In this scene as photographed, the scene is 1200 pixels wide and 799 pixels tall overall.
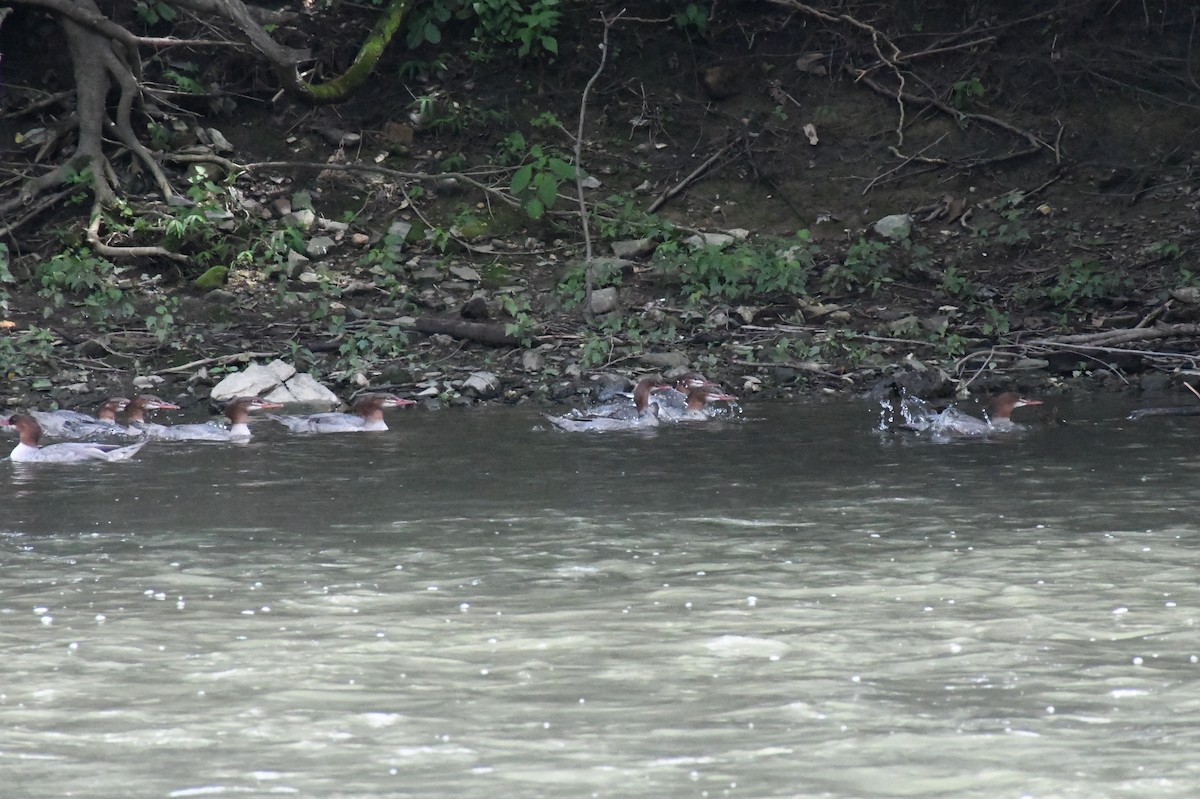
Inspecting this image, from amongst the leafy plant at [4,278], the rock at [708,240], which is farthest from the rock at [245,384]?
the rock at [708,240]

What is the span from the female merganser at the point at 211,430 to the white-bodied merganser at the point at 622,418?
245cm

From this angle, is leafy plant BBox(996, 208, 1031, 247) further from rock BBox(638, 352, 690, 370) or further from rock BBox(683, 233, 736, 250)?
rock BBox(638, 352, 690, 370)

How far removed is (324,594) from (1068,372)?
1032 centimetres

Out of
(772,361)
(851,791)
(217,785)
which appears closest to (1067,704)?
(851,791)

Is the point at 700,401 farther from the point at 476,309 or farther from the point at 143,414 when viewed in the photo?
the point at 143,414

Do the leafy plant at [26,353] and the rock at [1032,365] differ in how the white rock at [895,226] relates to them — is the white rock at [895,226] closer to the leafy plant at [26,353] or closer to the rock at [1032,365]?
the rock at [1032,365]

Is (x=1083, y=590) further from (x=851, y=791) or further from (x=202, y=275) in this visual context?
(x=202, y=275)

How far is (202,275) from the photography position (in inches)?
702

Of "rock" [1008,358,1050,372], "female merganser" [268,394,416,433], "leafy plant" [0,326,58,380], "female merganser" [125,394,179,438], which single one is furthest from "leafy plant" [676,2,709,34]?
"female merganser" [125,394,179,438]

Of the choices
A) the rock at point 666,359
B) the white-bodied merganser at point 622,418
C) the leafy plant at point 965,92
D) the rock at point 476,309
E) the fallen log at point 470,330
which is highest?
the leafy plant at point 965,92

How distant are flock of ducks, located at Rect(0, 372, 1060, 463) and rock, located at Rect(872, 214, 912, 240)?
16.8 feet

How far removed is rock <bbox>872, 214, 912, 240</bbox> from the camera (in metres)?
18.5

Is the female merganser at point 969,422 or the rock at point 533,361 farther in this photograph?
the rock at point 533,361

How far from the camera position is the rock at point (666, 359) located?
15.5 metres
